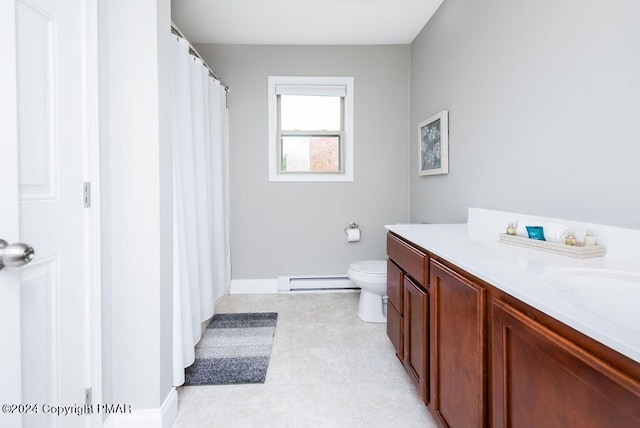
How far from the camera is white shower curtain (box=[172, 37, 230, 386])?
1.63 m

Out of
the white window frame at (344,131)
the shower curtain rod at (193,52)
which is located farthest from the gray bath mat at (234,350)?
the shower curtain rod at (193,52)

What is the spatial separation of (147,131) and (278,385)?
1.43 meters

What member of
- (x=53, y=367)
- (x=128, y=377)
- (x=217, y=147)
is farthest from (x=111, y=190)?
(x=217, y=147)

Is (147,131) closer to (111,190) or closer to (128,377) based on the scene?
(111,190)

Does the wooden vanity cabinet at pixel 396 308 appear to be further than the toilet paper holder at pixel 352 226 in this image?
No

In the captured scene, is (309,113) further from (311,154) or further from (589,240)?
(589,240)

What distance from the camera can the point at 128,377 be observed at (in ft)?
4.35

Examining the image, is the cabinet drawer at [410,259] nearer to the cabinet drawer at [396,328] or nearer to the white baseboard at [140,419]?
the cabinet drawer at [396,328]

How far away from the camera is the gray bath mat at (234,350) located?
1.74 metres

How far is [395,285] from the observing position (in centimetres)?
174

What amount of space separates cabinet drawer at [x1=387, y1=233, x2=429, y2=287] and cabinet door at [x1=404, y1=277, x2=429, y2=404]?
0.05 metres

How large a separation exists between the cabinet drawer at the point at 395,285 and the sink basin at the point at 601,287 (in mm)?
848

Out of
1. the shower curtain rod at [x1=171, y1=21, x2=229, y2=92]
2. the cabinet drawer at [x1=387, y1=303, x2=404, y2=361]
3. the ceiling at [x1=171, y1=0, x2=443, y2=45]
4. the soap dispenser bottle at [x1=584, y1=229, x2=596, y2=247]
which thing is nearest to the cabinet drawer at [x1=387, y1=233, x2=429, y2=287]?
the cabinet drawer at [x1=387, y1=303, x2=404, y2=361]

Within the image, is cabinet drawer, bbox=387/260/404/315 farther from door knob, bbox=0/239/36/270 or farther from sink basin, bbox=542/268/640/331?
door knob, bbox=0/239/36/270
